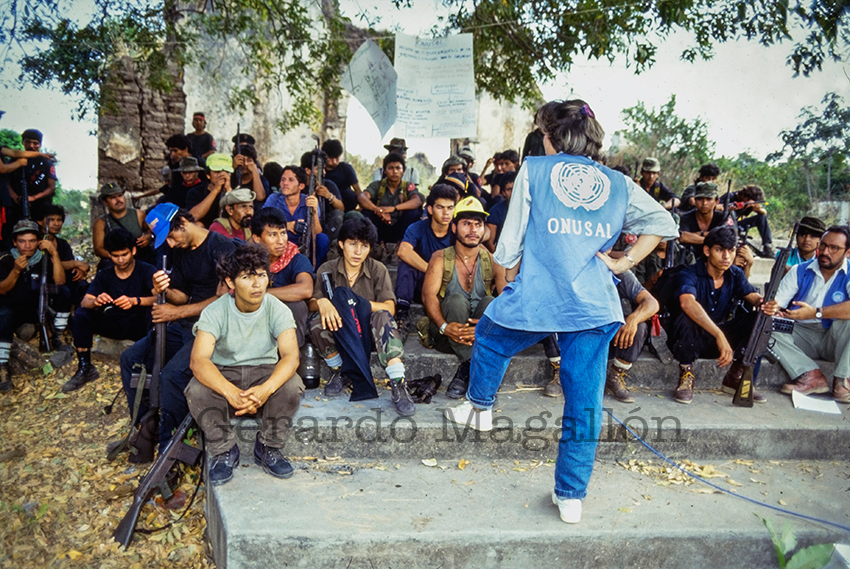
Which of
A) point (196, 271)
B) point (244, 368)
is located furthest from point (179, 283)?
point (244, 368)

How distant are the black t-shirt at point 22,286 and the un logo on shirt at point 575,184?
4921 mm

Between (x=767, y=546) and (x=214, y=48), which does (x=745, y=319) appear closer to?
(x=767, y=546)

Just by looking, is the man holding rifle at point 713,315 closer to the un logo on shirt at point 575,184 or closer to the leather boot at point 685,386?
the leather boot at point 685,386

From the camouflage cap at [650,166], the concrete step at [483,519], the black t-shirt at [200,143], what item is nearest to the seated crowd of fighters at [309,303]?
the concrete step at [483,519]

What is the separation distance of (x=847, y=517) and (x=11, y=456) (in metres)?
5.14

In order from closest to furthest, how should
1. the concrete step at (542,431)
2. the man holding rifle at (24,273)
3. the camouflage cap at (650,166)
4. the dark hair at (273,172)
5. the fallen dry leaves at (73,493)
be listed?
the fallen dry leaves at (73,493), the concrete step at (542,431), the man holding rifle at (24,273), the camouflage cap at (650,166), the dark hair at (273,172)

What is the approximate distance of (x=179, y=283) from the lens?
160 inches

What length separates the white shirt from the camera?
4.40 m

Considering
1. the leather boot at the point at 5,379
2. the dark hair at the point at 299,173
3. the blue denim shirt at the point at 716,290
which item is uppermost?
the dark hair at the point at 299,173

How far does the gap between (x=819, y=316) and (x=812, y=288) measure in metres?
0.25

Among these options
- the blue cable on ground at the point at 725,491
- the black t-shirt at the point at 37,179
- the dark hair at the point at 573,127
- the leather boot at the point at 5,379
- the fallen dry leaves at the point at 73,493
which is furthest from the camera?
the black t-shirt at the point at 37,179

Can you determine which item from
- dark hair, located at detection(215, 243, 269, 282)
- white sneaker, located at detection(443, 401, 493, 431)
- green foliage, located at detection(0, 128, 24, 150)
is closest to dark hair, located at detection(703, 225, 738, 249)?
white sneaker, located at detection(443, 401, 493, 431)

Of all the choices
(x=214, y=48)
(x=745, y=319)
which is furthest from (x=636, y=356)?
(x=214, y=48)

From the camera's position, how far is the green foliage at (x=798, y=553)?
8.96ft
